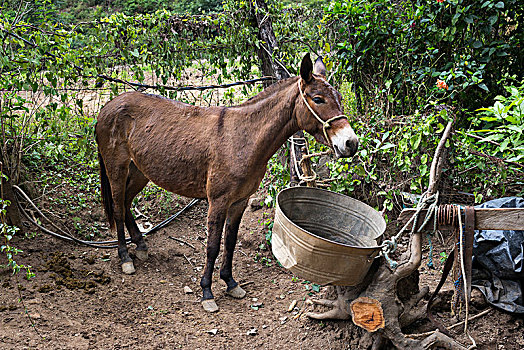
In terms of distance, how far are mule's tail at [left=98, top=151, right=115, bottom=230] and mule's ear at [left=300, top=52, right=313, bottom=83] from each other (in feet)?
8.15

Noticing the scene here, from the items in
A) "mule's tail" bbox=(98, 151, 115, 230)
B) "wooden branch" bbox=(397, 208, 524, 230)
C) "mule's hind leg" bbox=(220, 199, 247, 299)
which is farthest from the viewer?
"mule's tail" bbox=(98, 151, 115, 230)

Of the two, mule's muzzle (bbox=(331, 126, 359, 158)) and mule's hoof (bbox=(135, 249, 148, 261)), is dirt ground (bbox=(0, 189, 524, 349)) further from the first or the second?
mule's muzzle (bbox=(331, 126, 359, 158))

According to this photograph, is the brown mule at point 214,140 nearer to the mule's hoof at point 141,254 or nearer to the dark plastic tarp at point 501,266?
the mule's hoof at point 141,254

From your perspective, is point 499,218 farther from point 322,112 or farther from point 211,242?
point 211,242

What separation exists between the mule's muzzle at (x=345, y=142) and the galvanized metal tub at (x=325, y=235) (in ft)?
1.09

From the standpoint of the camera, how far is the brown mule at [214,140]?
10.9ft

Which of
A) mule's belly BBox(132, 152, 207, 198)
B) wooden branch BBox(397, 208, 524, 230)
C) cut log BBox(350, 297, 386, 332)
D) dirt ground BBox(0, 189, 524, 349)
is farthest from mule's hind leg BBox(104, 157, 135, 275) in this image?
wooden branch BBox(397, 208, 524, 230)

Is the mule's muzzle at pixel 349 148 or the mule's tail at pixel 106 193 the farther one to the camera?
the mule's tail at pixel 106 193

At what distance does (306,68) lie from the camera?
127 inches


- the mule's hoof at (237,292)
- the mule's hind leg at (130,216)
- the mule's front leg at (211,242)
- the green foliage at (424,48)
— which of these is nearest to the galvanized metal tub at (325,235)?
the mule's front leg at (211,242)

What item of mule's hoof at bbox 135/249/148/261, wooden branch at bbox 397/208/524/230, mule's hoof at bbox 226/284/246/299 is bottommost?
mule's hoof at bbox 135/249/148/261

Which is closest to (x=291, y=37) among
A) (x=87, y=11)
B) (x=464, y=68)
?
(x=464, y=68)

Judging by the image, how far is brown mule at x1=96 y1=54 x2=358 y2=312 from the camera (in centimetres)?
333

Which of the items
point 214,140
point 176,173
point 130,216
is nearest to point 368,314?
point 214,140
